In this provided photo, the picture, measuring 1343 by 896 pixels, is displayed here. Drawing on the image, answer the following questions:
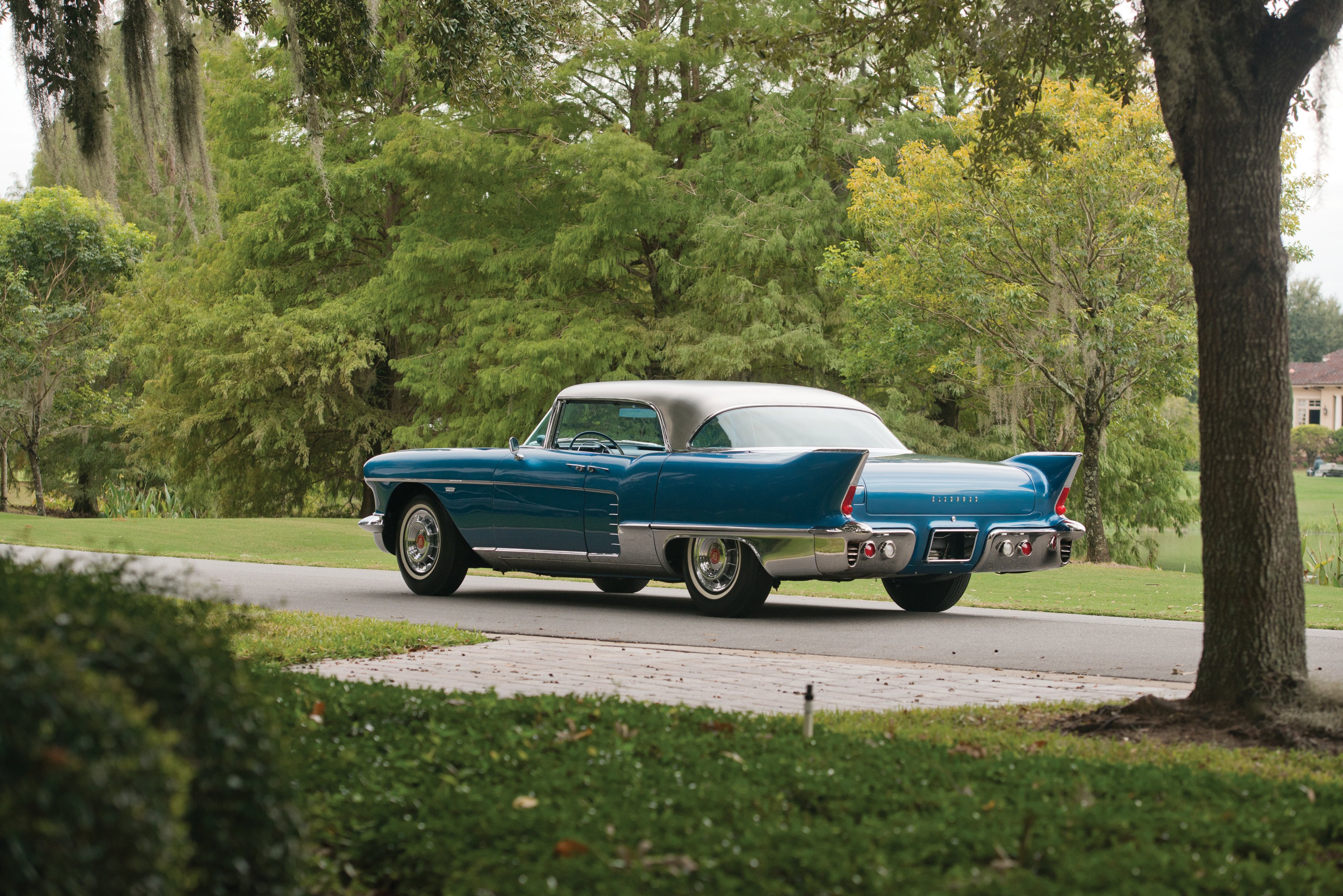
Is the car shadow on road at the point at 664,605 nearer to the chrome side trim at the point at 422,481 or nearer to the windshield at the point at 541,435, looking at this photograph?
the chrome side trim at the point at 422,481

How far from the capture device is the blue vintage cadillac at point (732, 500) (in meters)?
9.77

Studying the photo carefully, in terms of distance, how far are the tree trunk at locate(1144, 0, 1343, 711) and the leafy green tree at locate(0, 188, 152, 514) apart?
31.9m

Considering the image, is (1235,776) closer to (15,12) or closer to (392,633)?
(392,633)

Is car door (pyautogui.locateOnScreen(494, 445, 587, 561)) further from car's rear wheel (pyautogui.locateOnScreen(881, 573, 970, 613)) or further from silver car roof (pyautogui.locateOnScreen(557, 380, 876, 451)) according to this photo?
car's rear wheel (pyautogui.locateOnScreen(881, 573, 970, 613))

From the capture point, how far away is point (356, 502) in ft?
134

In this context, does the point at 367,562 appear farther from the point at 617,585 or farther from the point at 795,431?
the point at 795,431

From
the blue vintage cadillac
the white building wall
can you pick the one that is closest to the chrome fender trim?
the blue vintage cadillac

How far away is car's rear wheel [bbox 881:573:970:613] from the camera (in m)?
11.6

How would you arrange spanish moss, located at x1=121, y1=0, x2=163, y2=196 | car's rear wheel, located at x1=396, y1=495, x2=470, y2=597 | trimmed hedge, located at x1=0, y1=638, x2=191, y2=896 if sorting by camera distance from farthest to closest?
1. car's rear wheel, located at x1=396, y1=495, x2=470, y2=597
2. spanish moss, located at x1=121, y1=0, x2=163, y2=196
3. trimmed hedge, located at x1=0, y1=638, x2=191, y2=896

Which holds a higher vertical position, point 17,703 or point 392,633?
point 17,703

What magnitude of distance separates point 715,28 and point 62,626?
29521 millimetres

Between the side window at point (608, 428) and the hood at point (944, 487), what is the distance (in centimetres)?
179

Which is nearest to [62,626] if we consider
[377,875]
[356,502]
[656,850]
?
[377,875]

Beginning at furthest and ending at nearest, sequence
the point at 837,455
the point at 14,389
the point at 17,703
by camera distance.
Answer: the point at 14,389
the point at 837,455
the point at 17,703
